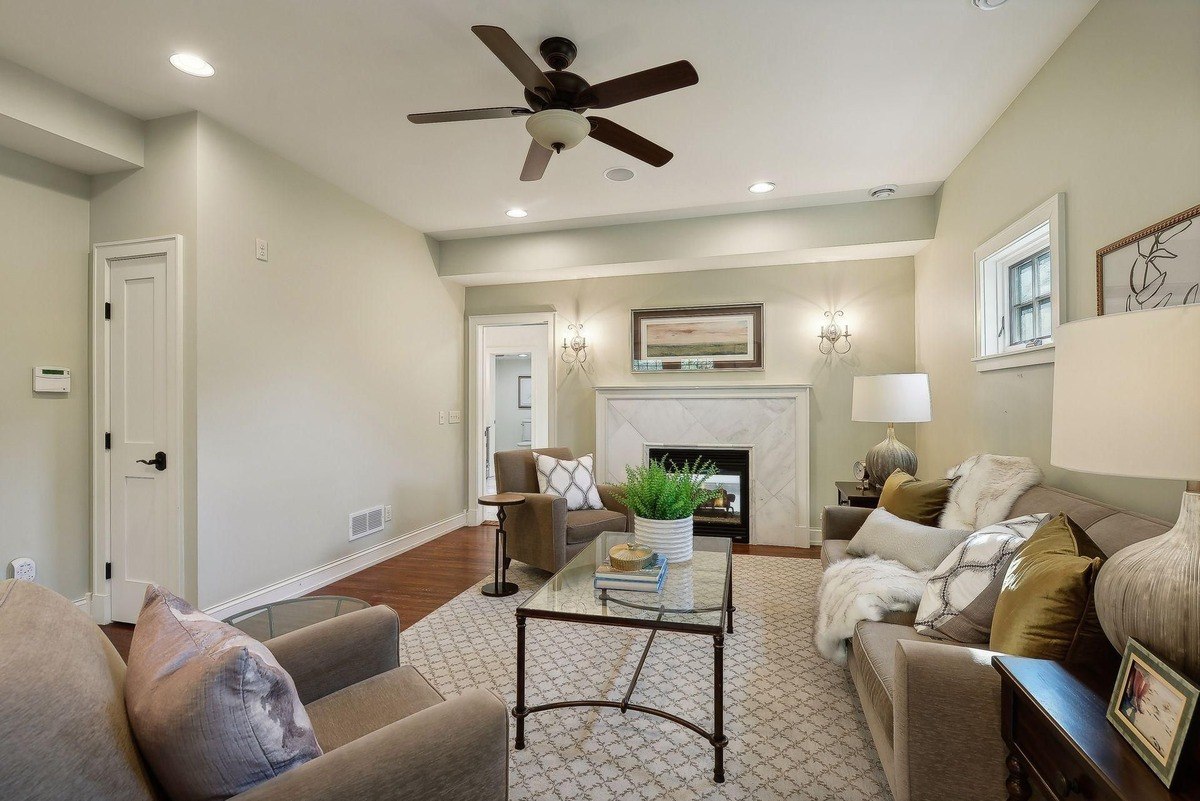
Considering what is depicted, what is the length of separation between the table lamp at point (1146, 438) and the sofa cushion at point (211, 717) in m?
1.45

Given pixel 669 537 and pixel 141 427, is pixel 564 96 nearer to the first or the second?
pixel 669 537

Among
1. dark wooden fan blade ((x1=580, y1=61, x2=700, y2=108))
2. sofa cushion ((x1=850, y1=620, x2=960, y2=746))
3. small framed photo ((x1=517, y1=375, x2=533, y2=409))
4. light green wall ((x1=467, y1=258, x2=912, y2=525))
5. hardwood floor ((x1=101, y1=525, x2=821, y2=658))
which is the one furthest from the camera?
small framed photo ((x1=517, y1=375, x2=533, y2=409))

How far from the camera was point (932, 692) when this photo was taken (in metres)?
1.29

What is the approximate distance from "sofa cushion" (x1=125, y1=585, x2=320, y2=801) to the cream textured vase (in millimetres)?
1466

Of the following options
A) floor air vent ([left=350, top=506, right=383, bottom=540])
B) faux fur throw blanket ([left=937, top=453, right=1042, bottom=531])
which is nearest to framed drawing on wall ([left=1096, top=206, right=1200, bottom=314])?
faux fur throw blanket ([left=937, top=453, right=1042, bottom=531])

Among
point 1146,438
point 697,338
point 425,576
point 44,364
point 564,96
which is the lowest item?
point 425,576

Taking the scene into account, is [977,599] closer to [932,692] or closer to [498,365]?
[932,692]

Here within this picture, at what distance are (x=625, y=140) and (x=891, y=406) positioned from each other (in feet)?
7.69

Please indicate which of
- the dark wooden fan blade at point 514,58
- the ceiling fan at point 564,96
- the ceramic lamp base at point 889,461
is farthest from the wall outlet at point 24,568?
the ceramic lamp base at point 889,461

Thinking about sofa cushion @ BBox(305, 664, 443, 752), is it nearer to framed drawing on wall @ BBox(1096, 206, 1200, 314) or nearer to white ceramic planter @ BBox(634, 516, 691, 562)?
white ceramic planter @ BBox(634, 516, 691, 562)

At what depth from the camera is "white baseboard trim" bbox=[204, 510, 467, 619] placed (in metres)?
3.07

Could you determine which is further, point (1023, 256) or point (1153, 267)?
point (1023, 256)

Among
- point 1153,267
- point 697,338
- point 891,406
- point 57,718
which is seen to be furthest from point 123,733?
point 697,338

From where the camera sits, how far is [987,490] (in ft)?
8.02
